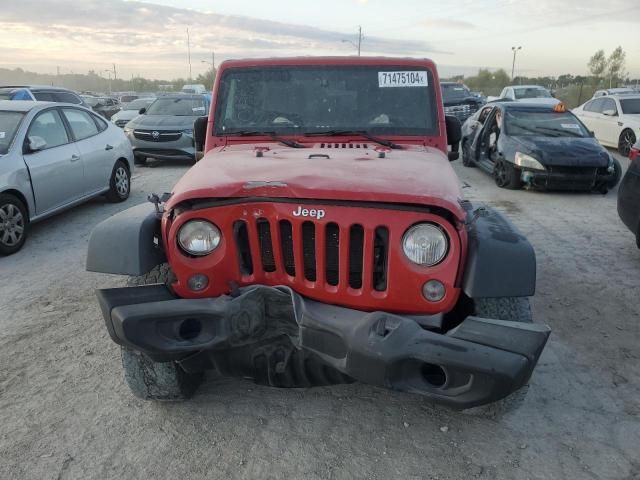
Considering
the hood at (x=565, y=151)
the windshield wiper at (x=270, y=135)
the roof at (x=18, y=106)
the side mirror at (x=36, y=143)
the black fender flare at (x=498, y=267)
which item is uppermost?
the roof at (x=18, y=106)

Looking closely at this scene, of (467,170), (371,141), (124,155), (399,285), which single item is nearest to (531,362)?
(399,285)

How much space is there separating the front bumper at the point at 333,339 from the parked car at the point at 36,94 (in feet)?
30.8

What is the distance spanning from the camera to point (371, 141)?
3863mm

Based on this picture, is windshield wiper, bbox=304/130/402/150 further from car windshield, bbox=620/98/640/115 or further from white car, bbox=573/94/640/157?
car windshield, bbox=620/98/640/115

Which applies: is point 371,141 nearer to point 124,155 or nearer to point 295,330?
point 295,330

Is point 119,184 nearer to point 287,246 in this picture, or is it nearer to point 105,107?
point 287,246

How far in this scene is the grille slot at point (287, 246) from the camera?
263 cm

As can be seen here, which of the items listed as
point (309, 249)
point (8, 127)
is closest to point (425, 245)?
point (309, 249)

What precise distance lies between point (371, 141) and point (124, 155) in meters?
5.93

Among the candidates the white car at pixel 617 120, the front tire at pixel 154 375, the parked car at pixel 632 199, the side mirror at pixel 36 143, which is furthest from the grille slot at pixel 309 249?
the white car at pixel 617 120

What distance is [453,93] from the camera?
2067 cm

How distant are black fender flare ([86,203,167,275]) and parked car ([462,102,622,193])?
7.94 meters

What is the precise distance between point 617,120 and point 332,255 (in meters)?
14.4

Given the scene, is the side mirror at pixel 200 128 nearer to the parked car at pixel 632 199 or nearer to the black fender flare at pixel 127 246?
the black fender flare at pixel 127 246
